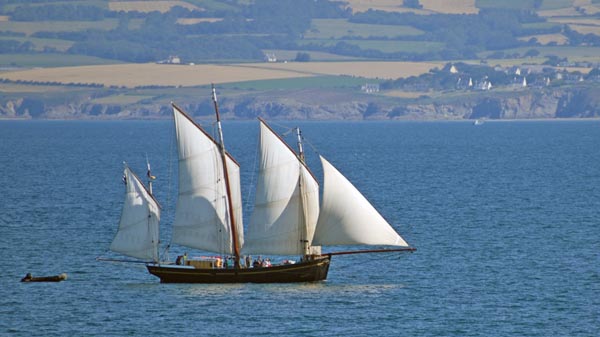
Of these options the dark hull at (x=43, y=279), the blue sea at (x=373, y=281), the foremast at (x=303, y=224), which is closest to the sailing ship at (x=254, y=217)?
the foremast at (x=303, y=224)

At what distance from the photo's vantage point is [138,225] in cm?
7406

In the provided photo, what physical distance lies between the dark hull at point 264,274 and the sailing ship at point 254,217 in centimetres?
5

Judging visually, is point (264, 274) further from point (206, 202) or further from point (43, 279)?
point (43, 279)

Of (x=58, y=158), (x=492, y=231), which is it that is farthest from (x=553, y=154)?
(x=492, y=231)

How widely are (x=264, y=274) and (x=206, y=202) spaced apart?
514 centimetres

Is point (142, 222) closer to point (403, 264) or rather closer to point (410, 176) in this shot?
point (403, 264)

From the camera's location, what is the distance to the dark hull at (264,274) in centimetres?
7056

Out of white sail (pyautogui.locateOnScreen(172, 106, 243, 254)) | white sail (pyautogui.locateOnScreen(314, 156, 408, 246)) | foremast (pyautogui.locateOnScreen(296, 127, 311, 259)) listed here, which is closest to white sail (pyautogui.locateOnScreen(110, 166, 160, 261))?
white sail (pyautogui.locateOnScreen(172, 106, 243, 254))

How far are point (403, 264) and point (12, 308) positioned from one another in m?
24.7

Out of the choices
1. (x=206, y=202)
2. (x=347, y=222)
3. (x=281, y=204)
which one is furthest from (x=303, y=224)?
(x=206, y=202)

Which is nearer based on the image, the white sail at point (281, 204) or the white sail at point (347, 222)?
the white sail at point (347, 222)

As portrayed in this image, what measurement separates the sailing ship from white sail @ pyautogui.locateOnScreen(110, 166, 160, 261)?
54 mm

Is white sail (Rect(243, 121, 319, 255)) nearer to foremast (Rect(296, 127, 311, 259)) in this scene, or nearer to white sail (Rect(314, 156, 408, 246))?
foremast (Rect(296, 127, 311, 259))

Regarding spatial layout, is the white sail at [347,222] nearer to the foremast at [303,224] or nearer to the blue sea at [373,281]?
the foremast at [303,224]
